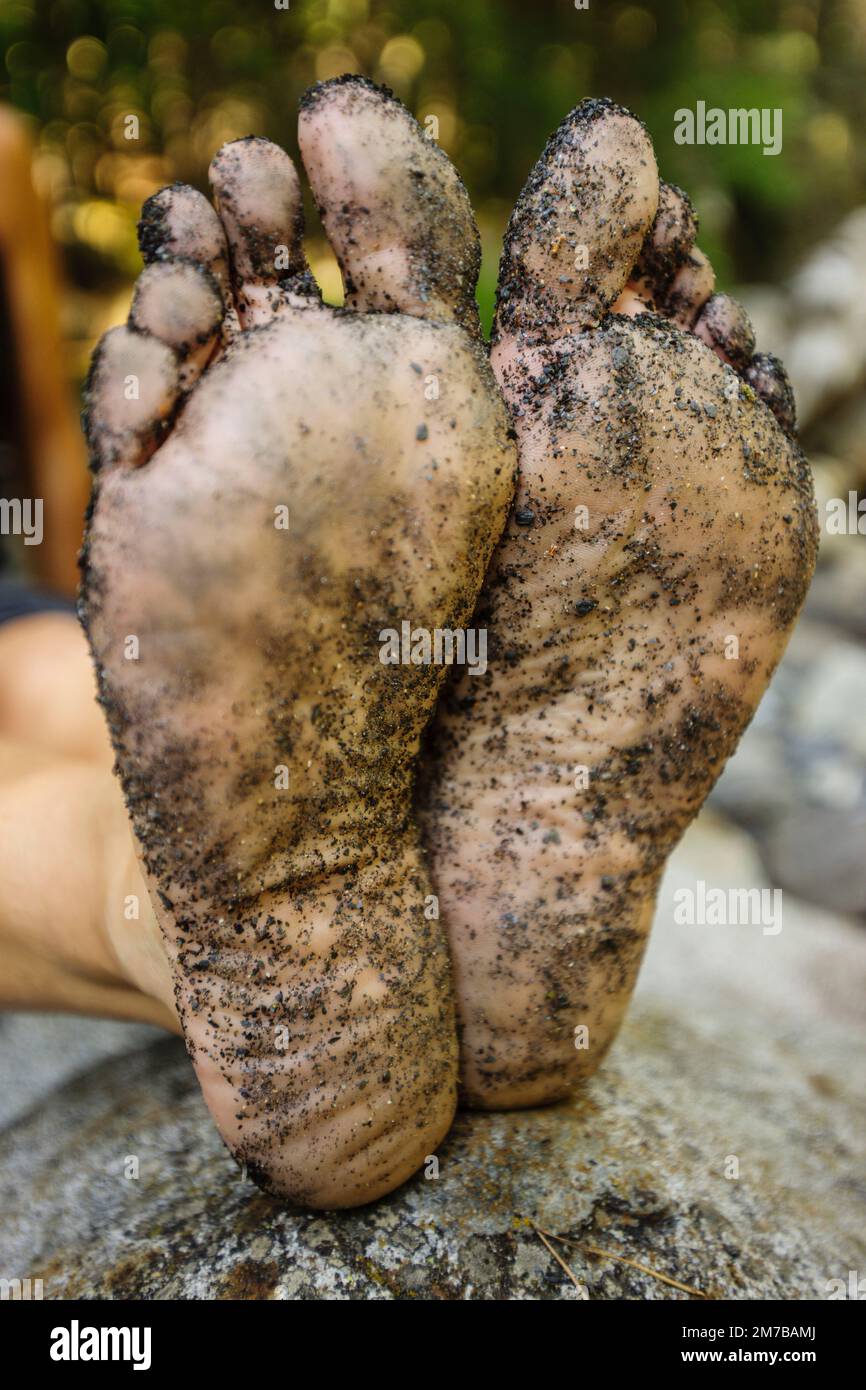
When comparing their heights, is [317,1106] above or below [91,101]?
below

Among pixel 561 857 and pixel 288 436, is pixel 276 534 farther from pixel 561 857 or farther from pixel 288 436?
pixel 561 857

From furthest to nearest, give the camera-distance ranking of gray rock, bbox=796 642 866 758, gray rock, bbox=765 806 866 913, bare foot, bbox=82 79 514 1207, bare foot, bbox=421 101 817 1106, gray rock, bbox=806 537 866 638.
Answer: gray rock, bbox=806 537 866 638
gray rock, bbox=796 642 866 758
gray rock, bbox=765 806 866 913
bare foot, bbox=421 101 817 1106
bare foot, bbox=82 79 514 1207

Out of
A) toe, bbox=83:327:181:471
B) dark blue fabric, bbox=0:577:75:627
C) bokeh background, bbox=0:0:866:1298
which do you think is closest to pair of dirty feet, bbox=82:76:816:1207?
toe, bbox=83:327:181:471

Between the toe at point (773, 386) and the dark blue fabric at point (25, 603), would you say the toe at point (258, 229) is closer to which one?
the toe at point (773, 386)

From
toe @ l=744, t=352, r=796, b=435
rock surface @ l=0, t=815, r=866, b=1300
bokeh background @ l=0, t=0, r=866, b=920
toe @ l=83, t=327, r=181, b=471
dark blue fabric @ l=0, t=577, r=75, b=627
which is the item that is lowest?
rock surface @ l=0, t=815, r=866, b=1300

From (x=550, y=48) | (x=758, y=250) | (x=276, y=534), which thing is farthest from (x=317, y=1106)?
(x=758, y=250)

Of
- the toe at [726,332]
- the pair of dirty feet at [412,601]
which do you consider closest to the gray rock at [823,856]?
the pair of dirty feet at [412,601]

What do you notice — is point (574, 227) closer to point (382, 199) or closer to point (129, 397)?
point (382, 199)

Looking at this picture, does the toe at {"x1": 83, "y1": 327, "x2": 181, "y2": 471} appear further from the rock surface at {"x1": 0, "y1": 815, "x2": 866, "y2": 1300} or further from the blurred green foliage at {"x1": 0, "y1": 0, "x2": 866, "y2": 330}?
the blurred green foliage at {"x1": 0, "y1": 0, "x2": 866, "y2": 330}
